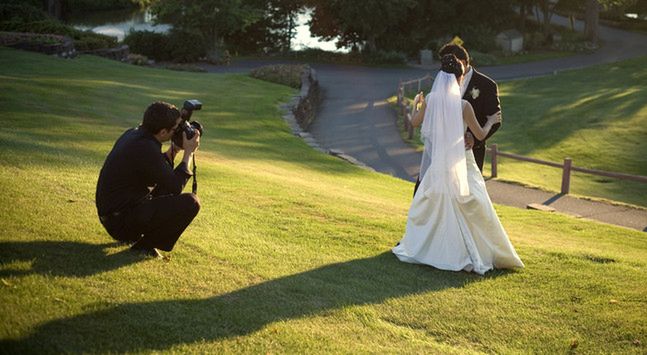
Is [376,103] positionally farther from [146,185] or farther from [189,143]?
[146,185]

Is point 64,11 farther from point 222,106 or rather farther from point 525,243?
point 525,243

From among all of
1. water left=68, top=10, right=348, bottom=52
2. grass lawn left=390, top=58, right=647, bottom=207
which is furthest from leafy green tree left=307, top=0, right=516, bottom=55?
grass lawn left=390, top=58, right=647, bottom=207

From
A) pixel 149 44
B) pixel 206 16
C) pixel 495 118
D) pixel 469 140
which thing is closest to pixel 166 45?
pixel 149 44

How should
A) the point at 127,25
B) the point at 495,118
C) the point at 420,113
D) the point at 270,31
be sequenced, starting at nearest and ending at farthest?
the point at 420,113 < the point at 495,118 < the point at 270,31 < the point at 127,25

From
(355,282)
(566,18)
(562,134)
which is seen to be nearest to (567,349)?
(355,282)

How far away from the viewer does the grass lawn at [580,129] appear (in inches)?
816

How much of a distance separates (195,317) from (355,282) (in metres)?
2.10

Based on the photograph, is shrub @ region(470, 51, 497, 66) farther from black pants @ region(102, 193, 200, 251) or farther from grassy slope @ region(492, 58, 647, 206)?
black pants @ region(102, 193, 200, 251)

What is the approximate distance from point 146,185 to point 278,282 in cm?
163

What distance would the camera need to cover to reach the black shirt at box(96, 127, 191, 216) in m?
6.98

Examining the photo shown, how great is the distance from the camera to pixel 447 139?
8.56 metres

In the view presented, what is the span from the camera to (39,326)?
18.1 feet

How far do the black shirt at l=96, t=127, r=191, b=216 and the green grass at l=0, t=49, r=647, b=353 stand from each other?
570mm

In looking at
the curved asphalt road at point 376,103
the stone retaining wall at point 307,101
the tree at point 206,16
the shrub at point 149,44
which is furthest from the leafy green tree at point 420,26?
the stone retaining wall at point 307,101
